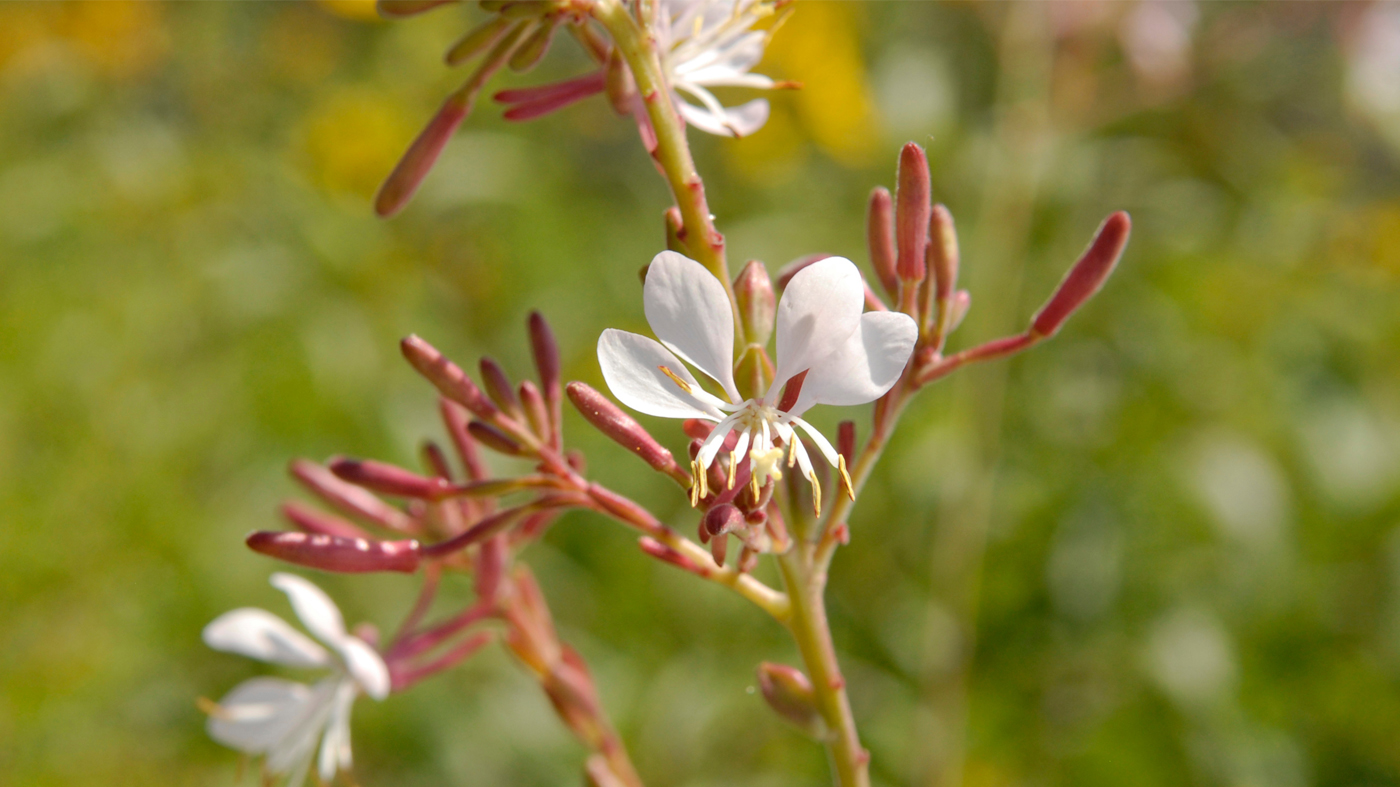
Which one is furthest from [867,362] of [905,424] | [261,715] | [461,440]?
[905,424]

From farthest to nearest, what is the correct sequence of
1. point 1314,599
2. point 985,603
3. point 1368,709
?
point 985,603 → point 1314,599 → point 1368,709

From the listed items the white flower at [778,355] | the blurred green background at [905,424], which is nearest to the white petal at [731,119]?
the white flower at [778,355]

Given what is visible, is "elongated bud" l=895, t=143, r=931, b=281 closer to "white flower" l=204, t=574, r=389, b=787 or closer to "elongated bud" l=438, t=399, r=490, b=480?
"elongated bud" l=438, t=399, r=490, b=480

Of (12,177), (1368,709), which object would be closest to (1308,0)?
(1368,709)

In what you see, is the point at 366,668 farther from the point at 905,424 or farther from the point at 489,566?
the point at 905,424

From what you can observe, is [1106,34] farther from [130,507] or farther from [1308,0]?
[130,507]

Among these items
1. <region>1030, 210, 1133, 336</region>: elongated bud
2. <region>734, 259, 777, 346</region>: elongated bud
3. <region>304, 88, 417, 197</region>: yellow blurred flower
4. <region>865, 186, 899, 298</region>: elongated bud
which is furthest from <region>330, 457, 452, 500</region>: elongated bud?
<region>304, 88, 417, 197</region>: yellow blurred flower
